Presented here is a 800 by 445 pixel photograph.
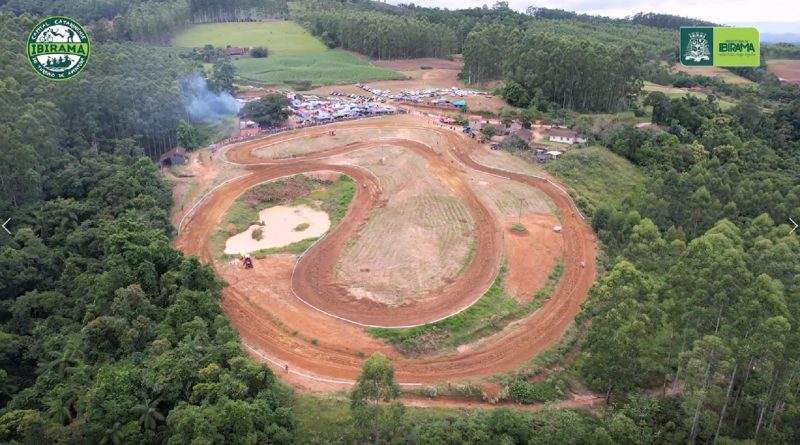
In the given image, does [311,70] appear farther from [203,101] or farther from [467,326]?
[467,326]

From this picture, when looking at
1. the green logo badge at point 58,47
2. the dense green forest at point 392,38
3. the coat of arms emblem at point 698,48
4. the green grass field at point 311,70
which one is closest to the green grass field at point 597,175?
the coat of arms emblem at point 698,48

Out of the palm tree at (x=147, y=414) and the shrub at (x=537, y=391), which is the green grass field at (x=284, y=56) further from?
the palm tree at (x=147, y=414)

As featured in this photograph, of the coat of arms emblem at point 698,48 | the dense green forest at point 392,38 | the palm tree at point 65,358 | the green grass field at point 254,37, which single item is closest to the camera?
the palm tree at point 65,358

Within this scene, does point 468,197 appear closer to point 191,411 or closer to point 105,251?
point 105,251

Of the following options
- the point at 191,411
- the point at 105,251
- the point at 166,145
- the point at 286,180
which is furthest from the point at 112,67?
the point at 191,411

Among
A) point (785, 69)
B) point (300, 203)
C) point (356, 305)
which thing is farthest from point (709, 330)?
point (785, 69)

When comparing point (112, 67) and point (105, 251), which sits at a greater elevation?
point (112, 67)

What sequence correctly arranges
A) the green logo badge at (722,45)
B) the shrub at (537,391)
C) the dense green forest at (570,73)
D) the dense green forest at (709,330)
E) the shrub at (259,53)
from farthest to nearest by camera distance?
the shrub at (259,53) < the dense green forest at (570,73) < the green logo badge at (722,45) < the shrub at (537,391) < the dense green forest at (709,330)
